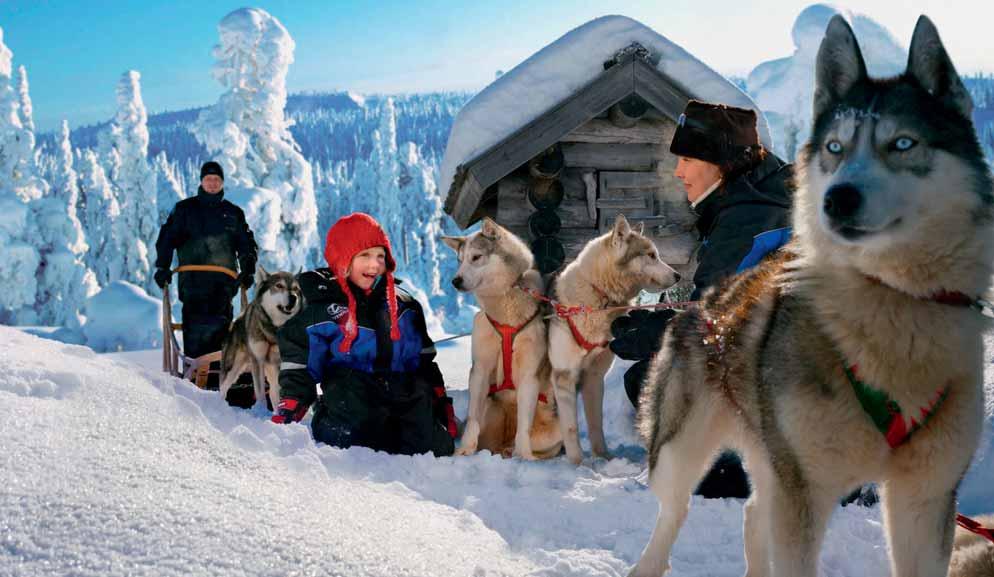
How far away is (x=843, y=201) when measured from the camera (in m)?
1.59

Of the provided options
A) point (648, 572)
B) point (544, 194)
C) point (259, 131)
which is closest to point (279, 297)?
point (544, 194)

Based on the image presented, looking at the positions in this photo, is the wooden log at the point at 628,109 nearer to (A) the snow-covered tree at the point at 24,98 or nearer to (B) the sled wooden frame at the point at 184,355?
(B) the sled wooden frame at the point at 184,355

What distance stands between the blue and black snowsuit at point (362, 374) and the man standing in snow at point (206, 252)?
388 centimetres

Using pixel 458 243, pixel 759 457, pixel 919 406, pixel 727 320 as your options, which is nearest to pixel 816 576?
pixel 759 457

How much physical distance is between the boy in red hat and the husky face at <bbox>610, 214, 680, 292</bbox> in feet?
5.21

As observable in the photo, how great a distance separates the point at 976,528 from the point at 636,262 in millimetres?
3163

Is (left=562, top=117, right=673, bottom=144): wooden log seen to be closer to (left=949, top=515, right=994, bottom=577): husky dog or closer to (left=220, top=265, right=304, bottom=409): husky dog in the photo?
(left=220, top=265, right=304, bottom=409): husky dog

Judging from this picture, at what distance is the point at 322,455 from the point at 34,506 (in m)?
1.70

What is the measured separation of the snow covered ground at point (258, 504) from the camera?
5.71ft

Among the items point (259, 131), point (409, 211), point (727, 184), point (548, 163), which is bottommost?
point (727, 184)

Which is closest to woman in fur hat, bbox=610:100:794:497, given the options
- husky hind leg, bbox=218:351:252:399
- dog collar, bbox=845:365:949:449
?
dog collar, bbox=845:365:949:449

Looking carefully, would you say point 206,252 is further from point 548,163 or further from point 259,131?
point 259,131

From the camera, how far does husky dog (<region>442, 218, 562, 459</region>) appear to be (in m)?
5.30

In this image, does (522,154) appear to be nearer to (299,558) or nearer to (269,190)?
(299,558)
